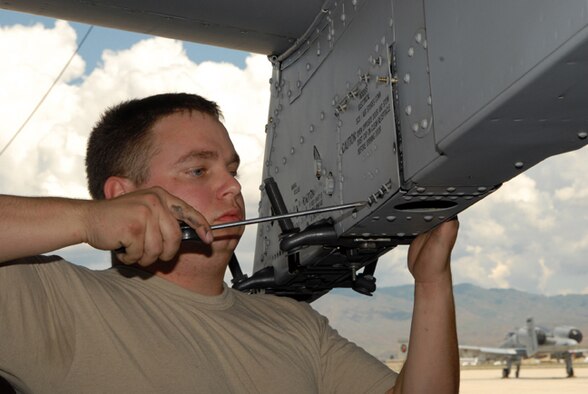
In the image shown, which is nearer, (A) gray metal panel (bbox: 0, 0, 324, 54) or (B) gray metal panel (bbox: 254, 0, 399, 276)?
(B) gray metal panel (bbox: 254, 0, 399, 276)

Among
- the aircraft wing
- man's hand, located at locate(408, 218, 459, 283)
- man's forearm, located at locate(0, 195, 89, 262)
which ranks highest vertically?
the aircraft wing

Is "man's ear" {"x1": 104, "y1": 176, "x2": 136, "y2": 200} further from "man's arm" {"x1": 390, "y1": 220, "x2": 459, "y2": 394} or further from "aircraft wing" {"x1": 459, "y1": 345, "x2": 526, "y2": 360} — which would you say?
"aircraft wing" {"x1": 459, "y1": 345, "x2": 526, "y2": 360}

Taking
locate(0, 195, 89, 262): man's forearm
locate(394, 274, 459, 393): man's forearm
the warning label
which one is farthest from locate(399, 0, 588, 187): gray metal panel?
locate(0, 195, 89, 262): man's forearm

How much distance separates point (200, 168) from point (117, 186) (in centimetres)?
23

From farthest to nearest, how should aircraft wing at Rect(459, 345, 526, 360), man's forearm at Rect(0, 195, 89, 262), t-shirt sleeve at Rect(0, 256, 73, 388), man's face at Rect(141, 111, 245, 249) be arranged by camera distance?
aircraft wing at Rect(459, 345, 526, 360), man's face at Rect(141, 111, 245, 249), t-shirt sleeve at Rect(0, 256, 73, 388), man's forearm at Rect(0, 195, 89, 262)

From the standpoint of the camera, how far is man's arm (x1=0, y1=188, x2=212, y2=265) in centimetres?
116

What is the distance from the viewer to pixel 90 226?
1.20 meters

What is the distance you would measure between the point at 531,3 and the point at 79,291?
96 cm

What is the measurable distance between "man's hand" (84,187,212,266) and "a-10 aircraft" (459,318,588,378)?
37015 mm

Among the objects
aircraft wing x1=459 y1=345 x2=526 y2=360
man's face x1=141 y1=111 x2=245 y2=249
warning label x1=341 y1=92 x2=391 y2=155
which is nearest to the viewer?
man's face x1=141 y1=111 x2=245 y2=249

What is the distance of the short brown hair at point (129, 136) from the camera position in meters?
1.84

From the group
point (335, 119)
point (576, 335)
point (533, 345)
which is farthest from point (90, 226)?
point (576, 335)

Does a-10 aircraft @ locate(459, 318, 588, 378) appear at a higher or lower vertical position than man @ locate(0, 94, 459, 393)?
higher

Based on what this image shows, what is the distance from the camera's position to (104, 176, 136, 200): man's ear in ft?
6.01
